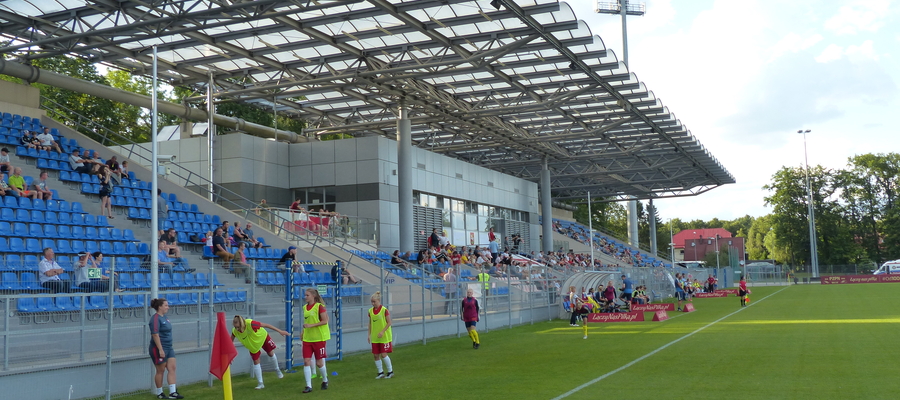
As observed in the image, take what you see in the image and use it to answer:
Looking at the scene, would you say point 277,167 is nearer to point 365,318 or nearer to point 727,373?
point 365,318

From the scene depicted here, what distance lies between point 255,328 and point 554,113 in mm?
29073

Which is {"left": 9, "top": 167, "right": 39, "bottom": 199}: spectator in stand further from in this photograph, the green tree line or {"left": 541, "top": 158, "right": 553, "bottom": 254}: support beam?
the green tree line

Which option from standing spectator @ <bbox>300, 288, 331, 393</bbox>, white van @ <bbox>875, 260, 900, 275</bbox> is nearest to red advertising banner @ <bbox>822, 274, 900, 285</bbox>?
white van @ <bbox>875, 260, 900, 275</bbox>

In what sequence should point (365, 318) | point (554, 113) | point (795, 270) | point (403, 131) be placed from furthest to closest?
point (795, 270)
point (554, 113)
point (403, 131)
point (365, 318)

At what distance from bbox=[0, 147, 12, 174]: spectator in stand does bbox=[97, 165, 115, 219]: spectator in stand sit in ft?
8.27

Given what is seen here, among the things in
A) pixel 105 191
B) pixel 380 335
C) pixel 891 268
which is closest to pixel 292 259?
pixel 105 191

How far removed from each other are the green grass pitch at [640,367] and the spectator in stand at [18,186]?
9131 millimetres

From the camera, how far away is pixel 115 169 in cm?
2461

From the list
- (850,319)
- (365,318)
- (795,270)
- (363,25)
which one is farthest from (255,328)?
(795,270)

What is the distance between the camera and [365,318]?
19.8 metres

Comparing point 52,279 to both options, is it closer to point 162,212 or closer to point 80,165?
point 162,212

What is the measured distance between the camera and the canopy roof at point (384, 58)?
23.5 meters

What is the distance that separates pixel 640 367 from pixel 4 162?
17.1 metres

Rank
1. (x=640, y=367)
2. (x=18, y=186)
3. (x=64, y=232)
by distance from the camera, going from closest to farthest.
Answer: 1. (x=640, y=367)
2. (x=64, y=232)
3. (x=18, y=186)
